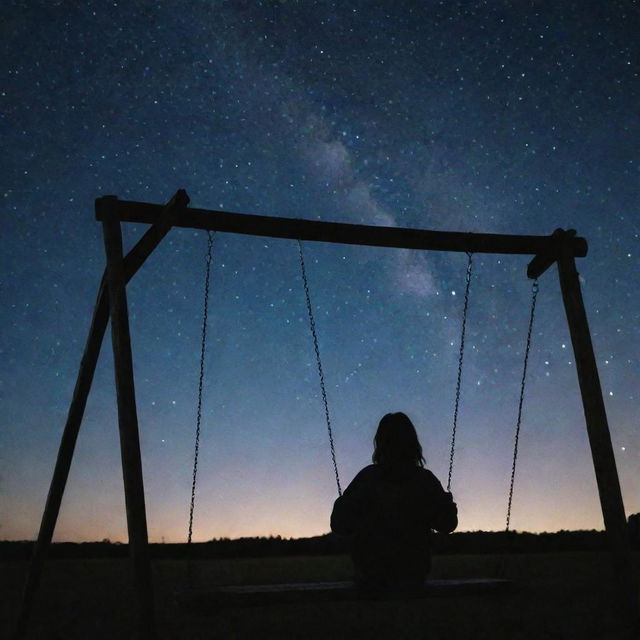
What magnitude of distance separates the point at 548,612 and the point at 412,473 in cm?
231

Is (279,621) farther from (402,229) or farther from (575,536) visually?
(575,536)

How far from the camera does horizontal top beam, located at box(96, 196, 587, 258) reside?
15.8ft

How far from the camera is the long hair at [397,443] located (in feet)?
13.3

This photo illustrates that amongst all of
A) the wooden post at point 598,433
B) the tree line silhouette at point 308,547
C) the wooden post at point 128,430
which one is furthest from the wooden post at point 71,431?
the tree line silhouette at point 308,547

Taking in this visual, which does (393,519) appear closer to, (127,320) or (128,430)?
(128,430)

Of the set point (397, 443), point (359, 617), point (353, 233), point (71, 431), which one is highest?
point (353, 233)

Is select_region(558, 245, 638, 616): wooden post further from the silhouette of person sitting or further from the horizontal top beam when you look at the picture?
the silhouette of person sitting

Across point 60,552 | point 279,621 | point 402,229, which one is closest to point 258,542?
point 60,552

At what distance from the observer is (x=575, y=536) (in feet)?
49.7

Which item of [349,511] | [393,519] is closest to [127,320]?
[349,511]

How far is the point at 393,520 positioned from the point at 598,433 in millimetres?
1785

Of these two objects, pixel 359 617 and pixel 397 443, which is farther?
pixel 359 617

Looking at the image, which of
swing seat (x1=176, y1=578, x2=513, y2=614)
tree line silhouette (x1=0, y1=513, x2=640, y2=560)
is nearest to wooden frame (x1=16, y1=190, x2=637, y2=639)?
swing seat (x1=176, y1=578, x2=513, y2=614)

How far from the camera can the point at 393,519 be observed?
12.9 ft
